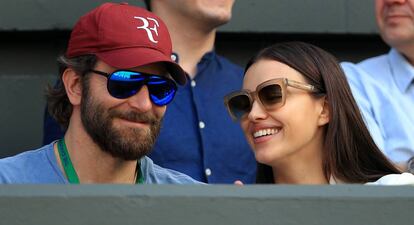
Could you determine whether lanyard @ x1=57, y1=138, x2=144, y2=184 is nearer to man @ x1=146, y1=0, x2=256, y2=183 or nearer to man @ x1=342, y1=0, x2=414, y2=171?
man @ x1=146, y1=0, x2=256, y2=183

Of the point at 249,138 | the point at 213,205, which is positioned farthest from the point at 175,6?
the point at 213,205

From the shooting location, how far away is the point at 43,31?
4.89 m

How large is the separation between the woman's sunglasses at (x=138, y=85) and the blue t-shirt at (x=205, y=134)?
0.77 meters

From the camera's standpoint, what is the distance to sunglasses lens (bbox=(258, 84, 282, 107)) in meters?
3.56

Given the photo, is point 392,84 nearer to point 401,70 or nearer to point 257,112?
point 401,70

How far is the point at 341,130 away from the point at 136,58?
757 millimetres

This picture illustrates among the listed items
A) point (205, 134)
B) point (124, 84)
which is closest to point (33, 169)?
point (124, 84)

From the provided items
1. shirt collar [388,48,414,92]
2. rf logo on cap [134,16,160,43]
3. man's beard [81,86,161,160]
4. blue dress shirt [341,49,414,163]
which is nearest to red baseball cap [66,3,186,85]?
rf logo on cap [134,16,160,43]

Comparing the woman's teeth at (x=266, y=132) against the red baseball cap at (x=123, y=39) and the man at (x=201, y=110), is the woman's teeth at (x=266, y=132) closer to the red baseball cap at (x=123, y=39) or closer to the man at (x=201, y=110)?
the red baseball cap at (x=123, y=39)

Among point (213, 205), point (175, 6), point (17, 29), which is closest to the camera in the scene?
point (213, 205)

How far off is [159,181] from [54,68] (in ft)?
5.40

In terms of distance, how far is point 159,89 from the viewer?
343cm

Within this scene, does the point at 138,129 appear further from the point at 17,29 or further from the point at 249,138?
the point at 17,29

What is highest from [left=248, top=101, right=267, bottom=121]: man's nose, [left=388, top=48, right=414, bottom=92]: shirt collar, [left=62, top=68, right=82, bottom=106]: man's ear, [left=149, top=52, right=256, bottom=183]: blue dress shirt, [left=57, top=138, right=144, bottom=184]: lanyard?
[left=62, top=68, right=82, bottom=106]: man's ear
